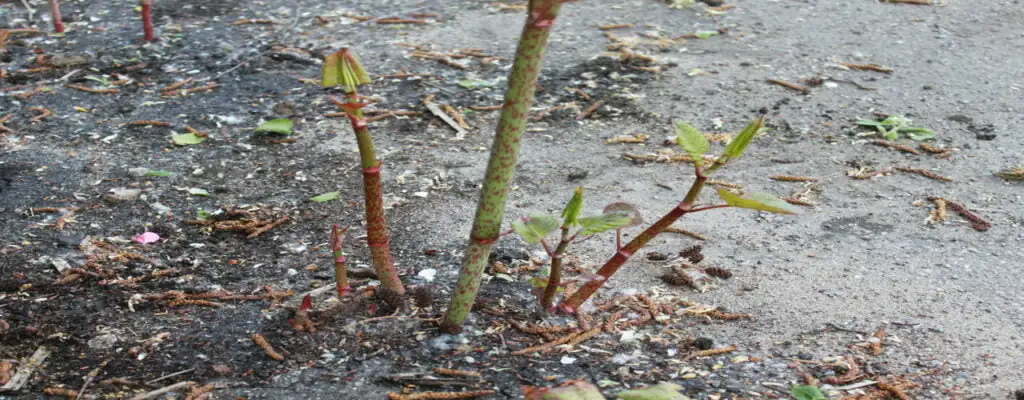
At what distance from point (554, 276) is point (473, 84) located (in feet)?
8.10

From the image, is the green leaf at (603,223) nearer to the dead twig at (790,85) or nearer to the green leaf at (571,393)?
the green leaf at (571,393)

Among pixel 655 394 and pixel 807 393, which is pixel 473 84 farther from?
pixel 655 394

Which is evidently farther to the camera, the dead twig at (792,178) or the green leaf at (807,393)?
the dead twig at (792,178)

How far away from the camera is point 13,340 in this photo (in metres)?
2.28

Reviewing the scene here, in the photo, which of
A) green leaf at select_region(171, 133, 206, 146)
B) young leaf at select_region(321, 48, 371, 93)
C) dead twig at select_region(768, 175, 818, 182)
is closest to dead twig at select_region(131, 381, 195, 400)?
young leaf at select_region(321, 48, 371, 93)

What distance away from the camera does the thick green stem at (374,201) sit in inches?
78.7

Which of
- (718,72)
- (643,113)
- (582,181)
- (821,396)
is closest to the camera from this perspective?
(821,396)

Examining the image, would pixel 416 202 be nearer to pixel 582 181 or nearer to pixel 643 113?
pixel 582 181

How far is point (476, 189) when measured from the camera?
346 centimetres

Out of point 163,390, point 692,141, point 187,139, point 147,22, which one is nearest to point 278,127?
point 187,139

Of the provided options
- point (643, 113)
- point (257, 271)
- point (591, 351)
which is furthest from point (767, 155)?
point (257, 271)

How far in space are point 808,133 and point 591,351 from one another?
2.17 meters

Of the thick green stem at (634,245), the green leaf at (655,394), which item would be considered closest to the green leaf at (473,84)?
the thick green stem at (634,245)

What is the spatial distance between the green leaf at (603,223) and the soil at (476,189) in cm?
37
